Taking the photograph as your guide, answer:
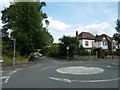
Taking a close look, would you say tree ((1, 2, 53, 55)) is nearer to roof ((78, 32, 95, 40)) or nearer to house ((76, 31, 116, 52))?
house ((76, 31, 116, 52))

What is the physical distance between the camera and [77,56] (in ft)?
112

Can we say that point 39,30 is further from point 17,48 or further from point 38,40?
point 17,48

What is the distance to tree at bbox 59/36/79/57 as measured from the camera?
110 ft

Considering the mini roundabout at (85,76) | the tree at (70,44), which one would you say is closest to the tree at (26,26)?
the tree at (70,44)

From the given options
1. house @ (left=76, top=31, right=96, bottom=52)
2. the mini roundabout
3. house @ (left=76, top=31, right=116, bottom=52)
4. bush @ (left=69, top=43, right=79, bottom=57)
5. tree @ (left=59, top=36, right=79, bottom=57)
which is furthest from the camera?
house @ (left=76, top=31, right=116, bottom=52)

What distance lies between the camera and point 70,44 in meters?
33.7

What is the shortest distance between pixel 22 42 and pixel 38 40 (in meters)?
3.31

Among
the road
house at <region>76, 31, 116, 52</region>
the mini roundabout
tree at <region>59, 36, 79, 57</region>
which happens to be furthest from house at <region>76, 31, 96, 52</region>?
the mini roundabout

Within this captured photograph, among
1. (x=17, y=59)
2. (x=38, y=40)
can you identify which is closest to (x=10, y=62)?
(x=17, y=59)

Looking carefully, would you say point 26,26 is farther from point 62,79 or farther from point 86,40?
point 86,40

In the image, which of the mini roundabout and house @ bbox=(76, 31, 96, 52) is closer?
the mini roundabout

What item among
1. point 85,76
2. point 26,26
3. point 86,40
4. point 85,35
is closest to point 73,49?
point 26,26

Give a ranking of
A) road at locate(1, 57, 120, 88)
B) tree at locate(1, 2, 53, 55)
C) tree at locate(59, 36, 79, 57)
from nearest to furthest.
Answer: road at locate(1, 57, 120, 88)
tree at locate(1, 2, 53, 55)
tree at locate(59, 36, 79, 57)

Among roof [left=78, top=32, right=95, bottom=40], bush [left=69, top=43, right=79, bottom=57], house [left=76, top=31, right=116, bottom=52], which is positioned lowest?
bush [left=69, top=43, right=79, bottom=57]
